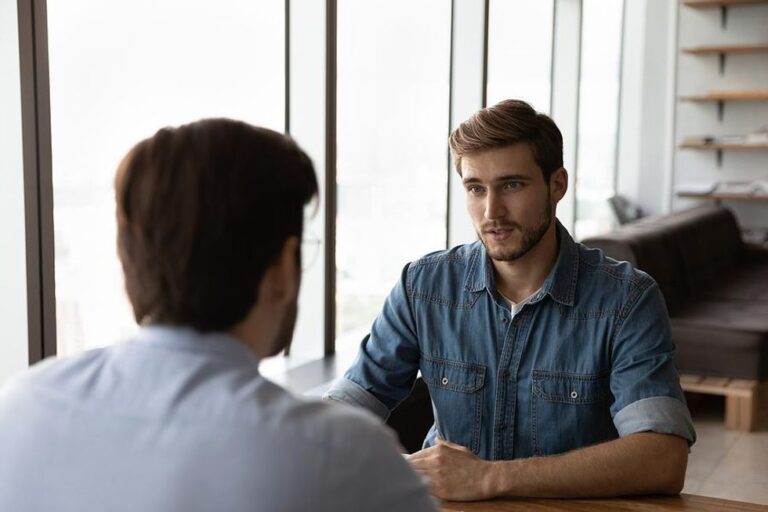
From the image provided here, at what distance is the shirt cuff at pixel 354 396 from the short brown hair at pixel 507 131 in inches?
21.6

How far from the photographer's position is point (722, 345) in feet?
15.4

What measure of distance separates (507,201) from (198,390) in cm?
138

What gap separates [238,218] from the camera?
827 mm

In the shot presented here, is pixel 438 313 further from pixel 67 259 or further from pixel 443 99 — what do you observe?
pixel 443 99

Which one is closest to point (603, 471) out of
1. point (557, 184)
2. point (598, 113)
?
point (557, 184)

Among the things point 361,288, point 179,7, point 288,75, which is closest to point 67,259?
point 179,7

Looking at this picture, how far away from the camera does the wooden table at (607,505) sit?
5.13 ft

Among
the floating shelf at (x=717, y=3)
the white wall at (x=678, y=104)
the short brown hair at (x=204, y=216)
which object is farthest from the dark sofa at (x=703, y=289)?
the short brown hair at (x=204, y=216)

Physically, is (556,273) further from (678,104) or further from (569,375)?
(678,104)

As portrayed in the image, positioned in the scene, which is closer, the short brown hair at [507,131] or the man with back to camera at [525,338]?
the man with back to camera at [525,338]

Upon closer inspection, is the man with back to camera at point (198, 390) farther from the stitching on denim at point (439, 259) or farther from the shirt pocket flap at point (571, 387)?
the stitching on denim at point (439, 259)

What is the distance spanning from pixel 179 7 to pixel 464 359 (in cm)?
164

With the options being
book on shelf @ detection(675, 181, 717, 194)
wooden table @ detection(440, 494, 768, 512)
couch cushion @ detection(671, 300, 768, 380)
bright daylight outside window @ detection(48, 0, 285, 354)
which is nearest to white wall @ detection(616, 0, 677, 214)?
book on shelf @ detection(675, 181, 717, 194)

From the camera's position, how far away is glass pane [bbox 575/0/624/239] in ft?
25.4
